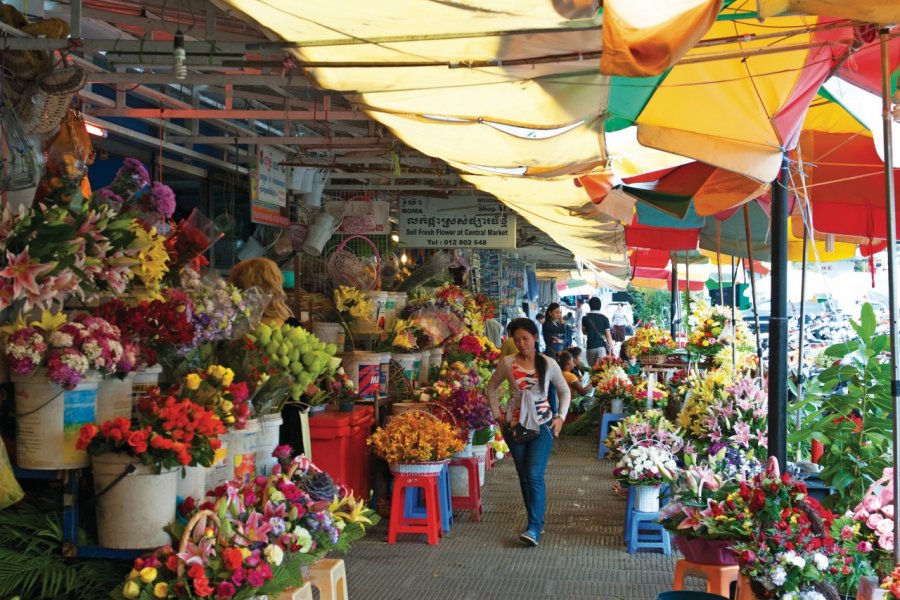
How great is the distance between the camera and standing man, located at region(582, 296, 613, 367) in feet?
55.9

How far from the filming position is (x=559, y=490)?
9.62 meters

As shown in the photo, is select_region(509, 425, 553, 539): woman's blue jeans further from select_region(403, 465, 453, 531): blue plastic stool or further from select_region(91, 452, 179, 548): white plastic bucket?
select_region(91, 452, 179, 548): white plastic bucket

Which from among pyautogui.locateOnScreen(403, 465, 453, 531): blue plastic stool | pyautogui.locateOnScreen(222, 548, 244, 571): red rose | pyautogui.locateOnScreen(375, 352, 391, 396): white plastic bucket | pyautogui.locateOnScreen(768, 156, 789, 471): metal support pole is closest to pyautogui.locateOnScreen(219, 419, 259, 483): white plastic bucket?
pyautogui.locateOnScreen(222, 548, 244, 571): red rose

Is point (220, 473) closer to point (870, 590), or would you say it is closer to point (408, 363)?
point (870, 590)

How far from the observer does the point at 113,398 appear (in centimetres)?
350

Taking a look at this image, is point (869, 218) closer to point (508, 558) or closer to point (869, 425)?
point (869, 425)

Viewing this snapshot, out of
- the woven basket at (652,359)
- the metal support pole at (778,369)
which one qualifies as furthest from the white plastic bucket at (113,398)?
the woven basket at (652,359)

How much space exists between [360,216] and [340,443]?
4270 mm

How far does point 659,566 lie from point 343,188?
6.37 meters

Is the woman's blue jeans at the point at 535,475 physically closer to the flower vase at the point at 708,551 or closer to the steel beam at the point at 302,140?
the steel beam at the point at 302,140

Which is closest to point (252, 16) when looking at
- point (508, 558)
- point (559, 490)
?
point (508, 558)

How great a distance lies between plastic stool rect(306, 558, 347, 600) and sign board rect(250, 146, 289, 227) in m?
5.17

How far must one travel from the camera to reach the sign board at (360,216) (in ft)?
35.3

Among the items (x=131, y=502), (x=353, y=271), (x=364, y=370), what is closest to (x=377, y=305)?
(x=353, y=271)
